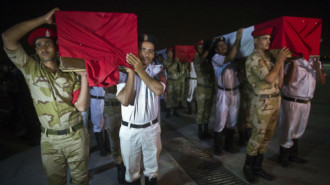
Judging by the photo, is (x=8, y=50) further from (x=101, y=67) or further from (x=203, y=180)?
(x=203, y=180)

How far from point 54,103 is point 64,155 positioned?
576 mm

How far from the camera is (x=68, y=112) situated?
1919mm

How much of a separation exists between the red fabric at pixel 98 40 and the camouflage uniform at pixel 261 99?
196cm

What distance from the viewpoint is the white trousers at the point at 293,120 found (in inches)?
130

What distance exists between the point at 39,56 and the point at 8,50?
0.27 meters

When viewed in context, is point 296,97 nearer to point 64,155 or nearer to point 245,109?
point 245,109

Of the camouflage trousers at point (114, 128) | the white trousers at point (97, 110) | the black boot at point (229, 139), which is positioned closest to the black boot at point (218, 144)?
the black boot at point (229, 139)

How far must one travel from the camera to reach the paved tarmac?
297cm

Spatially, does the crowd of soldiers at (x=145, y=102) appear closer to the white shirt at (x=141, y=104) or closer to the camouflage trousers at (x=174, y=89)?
the white shirt at (x=141, y=104)

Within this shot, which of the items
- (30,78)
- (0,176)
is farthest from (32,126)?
(30,78)

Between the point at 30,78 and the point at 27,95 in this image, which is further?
the point at 27,95

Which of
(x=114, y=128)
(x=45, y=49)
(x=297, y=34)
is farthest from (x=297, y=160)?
(x=45, y=49)

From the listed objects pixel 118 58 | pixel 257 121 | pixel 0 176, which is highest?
pixel 118 58

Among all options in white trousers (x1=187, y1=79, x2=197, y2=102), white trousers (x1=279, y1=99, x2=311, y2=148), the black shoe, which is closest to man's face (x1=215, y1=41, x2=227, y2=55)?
white trousers (x1=279, y1=99, x2=311, y2=148)
